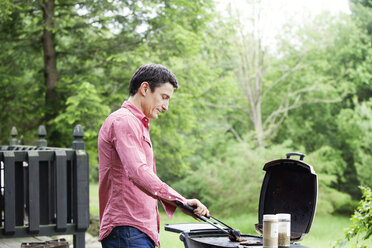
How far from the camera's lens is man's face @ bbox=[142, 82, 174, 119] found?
9.23ft

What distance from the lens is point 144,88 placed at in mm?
2807

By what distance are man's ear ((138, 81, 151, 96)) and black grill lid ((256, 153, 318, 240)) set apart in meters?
1.00

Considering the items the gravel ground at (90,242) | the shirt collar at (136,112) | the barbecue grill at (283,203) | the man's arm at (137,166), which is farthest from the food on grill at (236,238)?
the gravel ground at (90,242)

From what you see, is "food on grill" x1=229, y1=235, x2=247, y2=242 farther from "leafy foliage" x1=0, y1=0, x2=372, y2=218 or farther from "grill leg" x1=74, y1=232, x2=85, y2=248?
"leafy foliage" x1=0, y1=0, x2=372, y2=218

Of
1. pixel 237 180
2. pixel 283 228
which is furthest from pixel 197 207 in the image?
pixel 237 180

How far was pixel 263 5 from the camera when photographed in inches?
758

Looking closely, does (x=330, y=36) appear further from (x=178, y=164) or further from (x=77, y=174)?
(x=77, y=174)

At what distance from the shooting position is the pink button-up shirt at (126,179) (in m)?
2.58

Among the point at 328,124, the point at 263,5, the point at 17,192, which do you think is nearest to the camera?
the point at 17,192

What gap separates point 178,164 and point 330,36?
10512mm

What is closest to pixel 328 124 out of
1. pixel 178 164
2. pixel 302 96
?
pixel 302 96

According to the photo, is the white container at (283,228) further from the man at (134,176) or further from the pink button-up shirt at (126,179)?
the pink button-up shirt at (126,179)

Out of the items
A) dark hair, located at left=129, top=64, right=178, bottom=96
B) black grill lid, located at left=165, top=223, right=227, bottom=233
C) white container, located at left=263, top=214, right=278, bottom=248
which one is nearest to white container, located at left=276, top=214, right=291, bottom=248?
white container, located at left=263, top=214, right=278, bottom=248

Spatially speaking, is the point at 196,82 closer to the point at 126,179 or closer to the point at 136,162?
the point at 126,179
